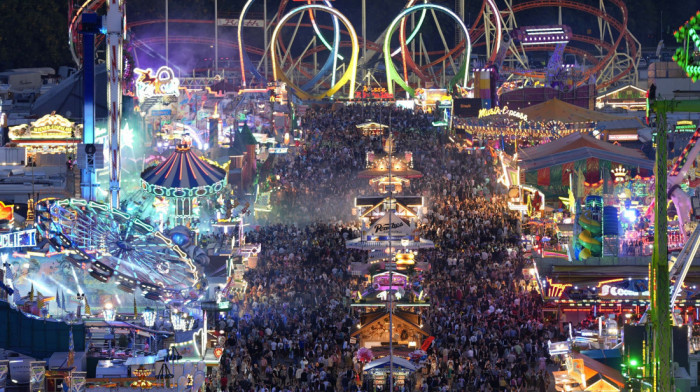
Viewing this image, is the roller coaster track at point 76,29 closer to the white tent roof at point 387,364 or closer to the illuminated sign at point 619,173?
the illuminated sign at point 619,173

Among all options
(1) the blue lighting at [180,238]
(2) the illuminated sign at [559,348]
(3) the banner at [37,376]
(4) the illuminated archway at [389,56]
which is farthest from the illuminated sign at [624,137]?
(3) the banner at [37,376]

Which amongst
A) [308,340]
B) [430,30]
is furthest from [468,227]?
[430,30]

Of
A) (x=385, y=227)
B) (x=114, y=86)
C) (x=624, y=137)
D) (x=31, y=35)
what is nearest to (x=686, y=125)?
(x=624, y=137)

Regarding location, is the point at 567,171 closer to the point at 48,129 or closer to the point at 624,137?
the point at 624,137

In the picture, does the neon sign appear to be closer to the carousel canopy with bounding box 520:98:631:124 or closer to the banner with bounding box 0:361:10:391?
the carousel canopy with bounding box 520:98:631:124

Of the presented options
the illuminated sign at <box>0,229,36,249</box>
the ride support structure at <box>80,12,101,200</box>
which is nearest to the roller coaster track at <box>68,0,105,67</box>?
the ride support structure at <box>80,12,101,200</box>
